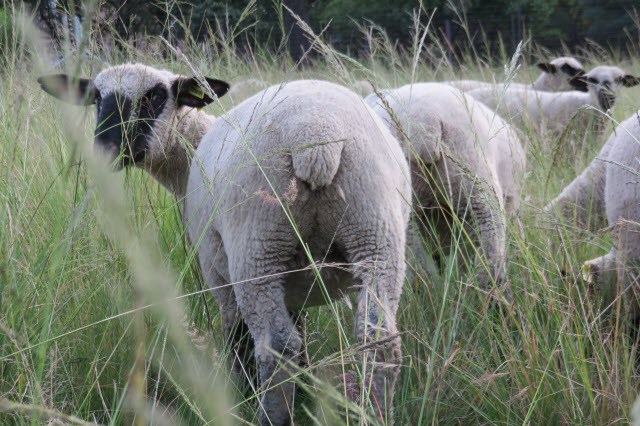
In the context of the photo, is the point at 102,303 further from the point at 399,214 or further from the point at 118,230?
the point at 118,230

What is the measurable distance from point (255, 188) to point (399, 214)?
0.56 meters

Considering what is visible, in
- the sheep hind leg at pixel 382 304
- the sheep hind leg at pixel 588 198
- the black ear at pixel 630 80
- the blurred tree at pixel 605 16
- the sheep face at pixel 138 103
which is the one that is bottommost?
the blurred tree at pixel 605 16

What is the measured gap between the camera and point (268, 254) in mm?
2072

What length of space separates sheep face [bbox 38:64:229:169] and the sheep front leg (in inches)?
44.4

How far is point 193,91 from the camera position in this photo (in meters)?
3.08

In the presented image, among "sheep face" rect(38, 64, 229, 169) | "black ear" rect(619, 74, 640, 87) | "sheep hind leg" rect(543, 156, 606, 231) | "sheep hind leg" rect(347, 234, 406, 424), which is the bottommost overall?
"black ear" rect(619, 74, 640, 87)

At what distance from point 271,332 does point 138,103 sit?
5.13ft

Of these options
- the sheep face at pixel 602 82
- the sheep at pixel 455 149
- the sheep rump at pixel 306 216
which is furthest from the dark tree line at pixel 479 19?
the sheep rump at pixel 306 216

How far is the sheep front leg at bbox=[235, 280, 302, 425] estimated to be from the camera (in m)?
2.03

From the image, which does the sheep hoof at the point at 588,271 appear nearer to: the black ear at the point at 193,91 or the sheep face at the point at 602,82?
the black ear at the point at 193,91

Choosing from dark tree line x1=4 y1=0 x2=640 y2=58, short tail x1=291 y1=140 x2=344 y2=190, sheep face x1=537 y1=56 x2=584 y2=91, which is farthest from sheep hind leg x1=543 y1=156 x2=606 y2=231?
dark tree line x1=4 y1=0 x2=640 y2=58

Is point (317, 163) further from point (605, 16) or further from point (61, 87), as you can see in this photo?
point (605, 16)

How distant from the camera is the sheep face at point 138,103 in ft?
9.31

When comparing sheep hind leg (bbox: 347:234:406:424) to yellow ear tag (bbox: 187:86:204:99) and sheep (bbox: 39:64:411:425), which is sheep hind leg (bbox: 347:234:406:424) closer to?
sheep (bbox: 39:64:411:425)
